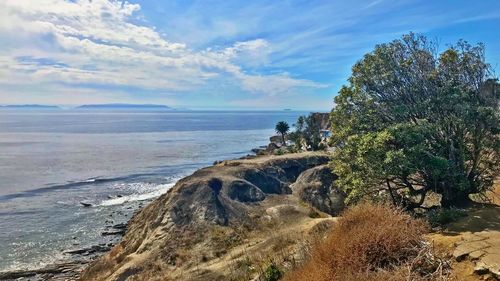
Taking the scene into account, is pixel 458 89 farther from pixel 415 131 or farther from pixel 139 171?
pixel 139 171

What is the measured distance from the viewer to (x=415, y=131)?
1980 cm

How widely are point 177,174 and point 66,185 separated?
1836 centimetres

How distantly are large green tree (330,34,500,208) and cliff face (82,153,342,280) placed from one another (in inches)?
274

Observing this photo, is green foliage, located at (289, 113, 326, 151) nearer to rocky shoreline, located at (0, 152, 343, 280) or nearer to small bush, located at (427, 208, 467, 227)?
rocky shoreline, located at (0, 152, 343, 280)

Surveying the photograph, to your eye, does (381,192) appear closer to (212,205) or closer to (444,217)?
(444,217)

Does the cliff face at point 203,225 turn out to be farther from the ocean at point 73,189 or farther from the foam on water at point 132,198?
the foam on water at point 132,198

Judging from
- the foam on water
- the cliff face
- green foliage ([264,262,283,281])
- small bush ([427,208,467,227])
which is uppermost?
small bush ([427,208,467,227])

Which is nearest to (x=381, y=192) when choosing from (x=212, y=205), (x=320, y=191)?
(x=212, y=205)

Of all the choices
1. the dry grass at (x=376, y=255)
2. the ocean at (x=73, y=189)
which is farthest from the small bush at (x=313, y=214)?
the ocean at (x=73, y=189)

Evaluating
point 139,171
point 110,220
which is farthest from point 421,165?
point 139,171

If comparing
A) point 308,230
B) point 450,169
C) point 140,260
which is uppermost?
point 450,169

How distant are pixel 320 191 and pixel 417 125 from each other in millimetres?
18316

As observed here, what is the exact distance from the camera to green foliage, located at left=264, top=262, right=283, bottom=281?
17.0 m

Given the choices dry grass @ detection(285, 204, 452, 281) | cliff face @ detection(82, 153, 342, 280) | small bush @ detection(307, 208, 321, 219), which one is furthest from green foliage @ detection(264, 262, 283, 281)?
small bush @ detection(307, 208, 321, 219)
